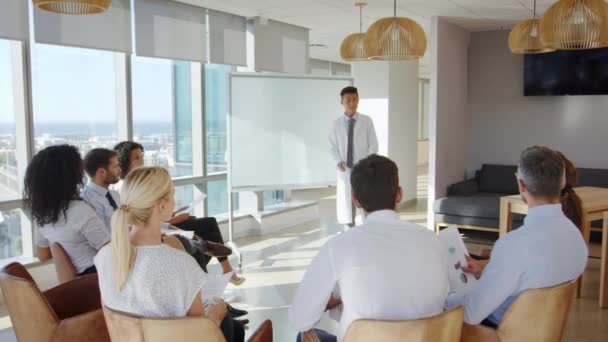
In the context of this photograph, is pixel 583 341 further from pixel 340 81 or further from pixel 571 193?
pixel 340 81

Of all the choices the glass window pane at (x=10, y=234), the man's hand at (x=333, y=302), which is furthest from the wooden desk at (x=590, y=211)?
the glass window pane at (x=10, y=234)

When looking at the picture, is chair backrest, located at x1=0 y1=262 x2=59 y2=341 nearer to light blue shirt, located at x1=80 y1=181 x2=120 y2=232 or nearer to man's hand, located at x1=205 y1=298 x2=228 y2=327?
man's hand, located at x1=205 y1=298 x2=228 y2=327

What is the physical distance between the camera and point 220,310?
2324mm

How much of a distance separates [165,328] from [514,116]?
727 centimetres

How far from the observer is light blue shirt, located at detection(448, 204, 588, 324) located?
218 centimetres

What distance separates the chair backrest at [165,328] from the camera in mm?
1811

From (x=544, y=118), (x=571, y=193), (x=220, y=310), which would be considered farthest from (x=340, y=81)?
(x=220, y=310)

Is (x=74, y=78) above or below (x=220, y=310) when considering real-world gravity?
above

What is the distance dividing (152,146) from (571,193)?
4.38 meters

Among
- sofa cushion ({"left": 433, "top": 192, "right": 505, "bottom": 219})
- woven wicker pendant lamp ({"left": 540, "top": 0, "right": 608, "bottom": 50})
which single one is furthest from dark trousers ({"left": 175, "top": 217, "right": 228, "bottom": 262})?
sofa cushion ({"left": 433, "top": 192, "right": 505, "bottom": 219})

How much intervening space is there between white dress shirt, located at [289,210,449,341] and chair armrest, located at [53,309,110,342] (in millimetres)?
906

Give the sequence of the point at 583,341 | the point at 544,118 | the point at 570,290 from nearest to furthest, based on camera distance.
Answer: the point at 570,290, the point at 583,341, the point at 544,118

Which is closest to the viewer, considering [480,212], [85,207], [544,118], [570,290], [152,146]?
[570,290]

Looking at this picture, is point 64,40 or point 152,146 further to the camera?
point 152,146
